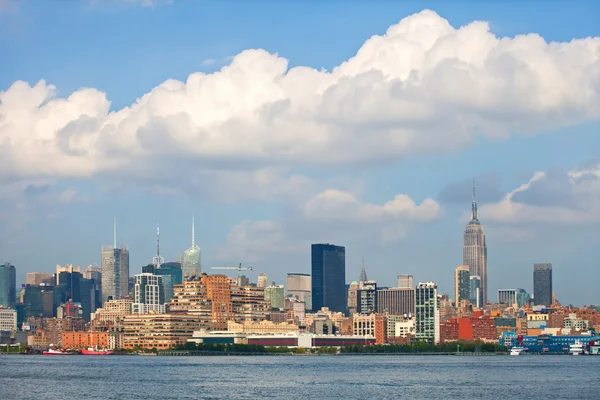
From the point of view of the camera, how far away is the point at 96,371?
189 metres

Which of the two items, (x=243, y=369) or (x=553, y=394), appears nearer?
(x=553, y=394)

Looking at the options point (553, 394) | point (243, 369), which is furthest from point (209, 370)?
point (553, 394)

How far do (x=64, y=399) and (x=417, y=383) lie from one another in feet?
159

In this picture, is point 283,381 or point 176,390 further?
point 283,381

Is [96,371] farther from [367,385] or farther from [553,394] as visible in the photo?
[553,394]

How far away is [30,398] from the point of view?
120500 millimetres

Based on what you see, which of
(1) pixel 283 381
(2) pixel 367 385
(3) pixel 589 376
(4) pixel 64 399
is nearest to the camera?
(4) pixel 64 399

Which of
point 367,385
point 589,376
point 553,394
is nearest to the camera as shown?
point 553,394

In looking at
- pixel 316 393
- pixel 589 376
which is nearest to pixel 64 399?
pixel 316 393

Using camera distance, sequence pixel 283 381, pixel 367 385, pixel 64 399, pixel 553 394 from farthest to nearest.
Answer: pixel 283 381 → pixel 367 385 → pixel 553 394 → pixel 64 399

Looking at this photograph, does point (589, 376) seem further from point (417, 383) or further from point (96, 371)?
point (96, 371)

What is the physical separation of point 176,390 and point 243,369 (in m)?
61.4

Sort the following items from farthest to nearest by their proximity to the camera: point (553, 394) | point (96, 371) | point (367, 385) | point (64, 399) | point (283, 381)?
point (96, 371) → point (283, 381) → point (367, 385) → point (553, 394) → point (64, 399)

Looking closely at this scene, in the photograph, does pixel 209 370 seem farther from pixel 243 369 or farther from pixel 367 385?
pixel 367 385
